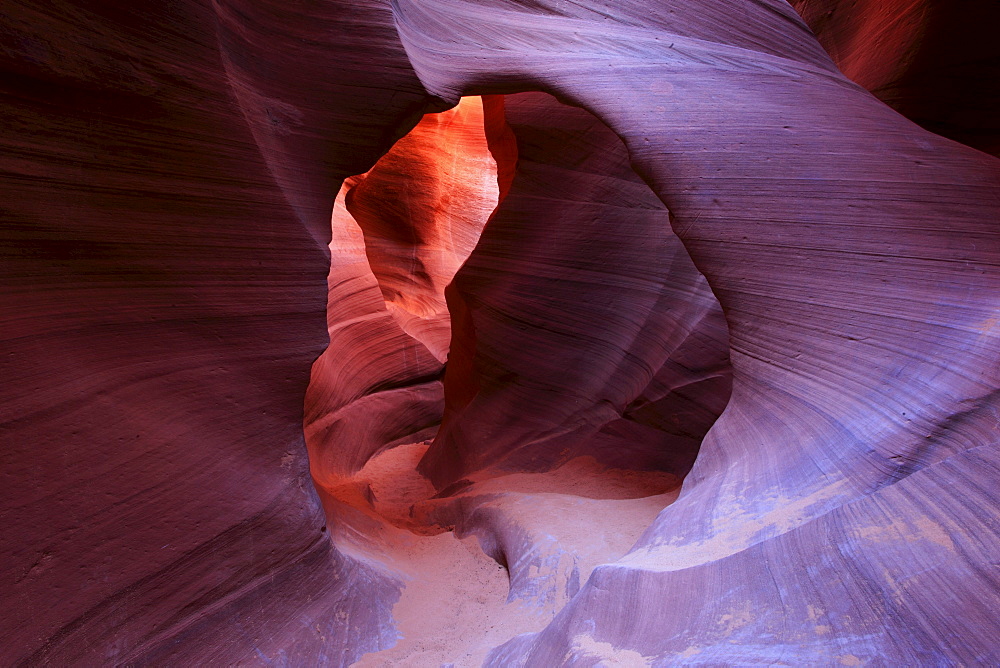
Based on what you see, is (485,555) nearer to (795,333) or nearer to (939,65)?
(795,333)

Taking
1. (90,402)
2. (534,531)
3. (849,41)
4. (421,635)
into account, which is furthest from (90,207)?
(849,41)

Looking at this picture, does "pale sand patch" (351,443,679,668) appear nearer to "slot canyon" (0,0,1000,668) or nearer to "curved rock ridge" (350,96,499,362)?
"slot canyon" (0,0,1000,668)

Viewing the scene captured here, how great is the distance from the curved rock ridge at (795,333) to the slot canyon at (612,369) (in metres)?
0.02

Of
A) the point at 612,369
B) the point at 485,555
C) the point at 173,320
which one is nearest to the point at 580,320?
the point at 612,369

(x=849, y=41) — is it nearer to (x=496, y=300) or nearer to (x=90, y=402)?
(x=496, y=300)

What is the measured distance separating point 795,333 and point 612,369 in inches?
96.2

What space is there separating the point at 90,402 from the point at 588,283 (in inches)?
169

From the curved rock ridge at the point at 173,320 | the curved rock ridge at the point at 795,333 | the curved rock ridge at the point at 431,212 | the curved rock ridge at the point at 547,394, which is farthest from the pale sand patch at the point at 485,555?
the curved rock ridge at the point at 431,212

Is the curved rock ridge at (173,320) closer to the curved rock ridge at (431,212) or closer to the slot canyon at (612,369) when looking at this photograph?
the slot canyon at (612,369)

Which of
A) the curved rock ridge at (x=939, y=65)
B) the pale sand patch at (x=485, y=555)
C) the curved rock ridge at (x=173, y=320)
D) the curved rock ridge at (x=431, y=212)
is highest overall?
the curved rock ridge at (x=939, y=65)

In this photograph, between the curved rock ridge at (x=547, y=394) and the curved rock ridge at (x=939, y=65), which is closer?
the curved rock ridge at (x=547, y=394)

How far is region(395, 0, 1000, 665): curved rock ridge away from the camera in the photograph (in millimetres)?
1884

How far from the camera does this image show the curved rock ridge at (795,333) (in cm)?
188

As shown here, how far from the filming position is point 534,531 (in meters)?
4.35
